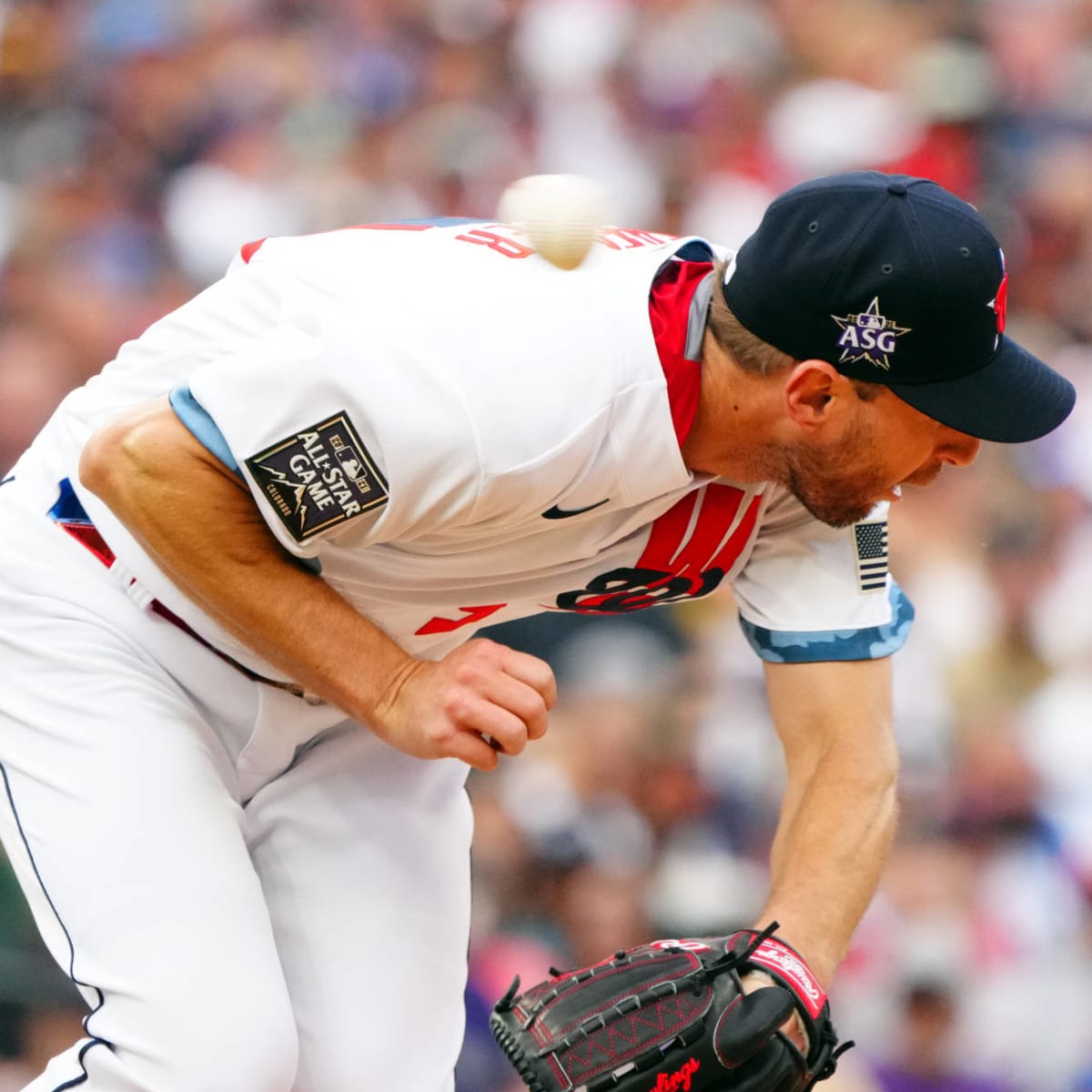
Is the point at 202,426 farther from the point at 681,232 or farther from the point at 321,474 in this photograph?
the point at 681,232

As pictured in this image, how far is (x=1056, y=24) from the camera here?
4.65m

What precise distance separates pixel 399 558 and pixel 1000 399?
2.77 ft

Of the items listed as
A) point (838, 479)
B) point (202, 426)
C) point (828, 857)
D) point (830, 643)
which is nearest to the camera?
point (202, 426)

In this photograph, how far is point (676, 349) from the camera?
79.7 inches

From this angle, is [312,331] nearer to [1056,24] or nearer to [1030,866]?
[1030,866]

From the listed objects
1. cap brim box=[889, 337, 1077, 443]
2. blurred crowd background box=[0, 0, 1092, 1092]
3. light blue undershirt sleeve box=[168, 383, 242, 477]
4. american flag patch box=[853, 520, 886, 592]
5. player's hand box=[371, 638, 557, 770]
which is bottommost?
blurred crowd background box=[0, 0, 1092, 1092]

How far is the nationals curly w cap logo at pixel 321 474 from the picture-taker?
187 centimetres

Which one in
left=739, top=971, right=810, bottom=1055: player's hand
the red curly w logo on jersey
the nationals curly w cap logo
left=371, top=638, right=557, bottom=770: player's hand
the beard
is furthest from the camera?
the red curly w logo on jersey

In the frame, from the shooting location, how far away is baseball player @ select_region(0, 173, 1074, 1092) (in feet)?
6.18

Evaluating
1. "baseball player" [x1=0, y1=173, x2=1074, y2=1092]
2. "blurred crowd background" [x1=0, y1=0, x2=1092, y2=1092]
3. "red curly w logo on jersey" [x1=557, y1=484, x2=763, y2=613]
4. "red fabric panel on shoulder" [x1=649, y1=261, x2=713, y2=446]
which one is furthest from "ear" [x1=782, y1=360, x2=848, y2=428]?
"blurred crowd background" [x1=0, y1=0, x2=1092, y2=1092]

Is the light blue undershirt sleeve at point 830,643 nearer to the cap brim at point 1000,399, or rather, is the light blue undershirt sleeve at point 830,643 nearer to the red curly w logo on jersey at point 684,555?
the red curly w logo on jersey at point 684,555

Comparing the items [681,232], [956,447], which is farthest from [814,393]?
[681,232]

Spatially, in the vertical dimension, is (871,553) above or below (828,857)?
above

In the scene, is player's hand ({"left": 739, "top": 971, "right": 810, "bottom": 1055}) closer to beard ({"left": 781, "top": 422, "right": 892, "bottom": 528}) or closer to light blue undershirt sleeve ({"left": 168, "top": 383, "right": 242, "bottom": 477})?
beard ({"left": 781, "top": 422, "right": 892, "bottom": 528})
